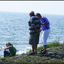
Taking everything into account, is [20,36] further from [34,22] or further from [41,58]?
[41,58]

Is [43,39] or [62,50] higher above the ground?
[43,39]

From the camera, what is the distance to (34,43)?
8.88 m

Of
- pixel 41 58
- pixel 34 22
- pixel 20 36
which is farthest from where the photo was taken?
pixel 20 36

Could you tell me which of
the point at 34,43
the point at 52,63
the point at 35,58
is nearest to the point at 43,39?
the point at 34,43

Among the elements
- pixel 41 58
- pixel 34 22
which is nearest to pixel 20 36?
pixel 34 22

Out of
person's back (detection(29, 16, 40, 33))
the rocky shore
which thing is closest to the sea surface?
the rocky shore

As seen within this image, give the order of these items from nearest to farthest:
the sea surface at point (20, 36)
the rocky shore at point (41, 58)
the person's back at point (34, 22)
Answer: the rocky shore at point (41, 58)
the person's back at point (34, 22)
the sea surface at point (20, 36)

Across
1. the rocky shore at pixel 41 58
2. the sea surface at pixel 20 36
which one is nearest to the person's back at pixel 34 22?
the rocky shore at pixel 41 58

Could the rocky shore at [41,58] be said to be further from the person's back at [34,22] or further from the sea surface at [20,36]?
the sea surface at [20,36]

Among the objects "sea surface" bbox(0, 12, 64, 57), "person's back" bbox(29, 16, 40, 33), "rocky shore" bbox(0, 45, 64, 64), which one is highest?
"person's back" bbox(29, 16, 40, 33)

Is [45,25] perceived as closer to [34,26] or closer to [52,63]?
[34,26]

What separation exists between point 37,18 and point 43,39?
1059 mm

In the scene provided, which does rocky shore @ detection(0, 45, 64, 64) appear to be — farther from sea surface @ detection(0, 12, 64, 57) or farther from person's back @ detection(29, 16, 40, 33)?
sea surface @ detection(0, 12, 64, 57)

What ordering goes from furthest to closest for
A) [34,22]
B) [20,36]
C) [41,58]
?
[20,36] → [34,22] → [41,58]
